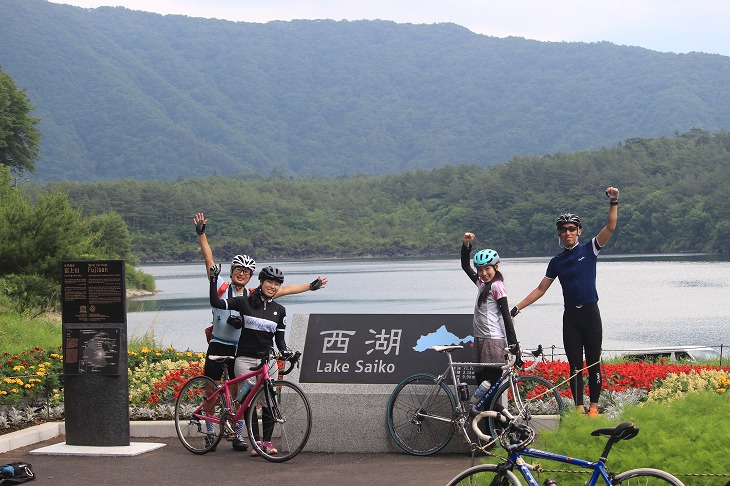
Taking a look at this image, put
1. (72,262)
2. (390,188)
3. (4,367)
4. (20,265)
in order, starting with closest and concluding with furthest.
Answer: (72,262)
(4,367)
(20,265)
(390,188)

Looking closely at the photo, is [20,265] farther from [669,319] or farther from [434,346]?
[669,319]

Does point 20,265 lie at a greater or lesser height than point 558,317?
greater

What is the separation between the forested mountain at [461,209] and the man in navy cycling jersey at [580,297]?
110139 millimetres

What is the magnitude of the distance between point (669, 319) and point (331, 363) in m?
43.0

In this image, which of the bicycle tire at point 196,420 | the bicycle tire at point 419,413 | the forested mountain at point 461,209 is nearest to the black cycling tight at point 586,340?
the bicycle tire at point 419,413

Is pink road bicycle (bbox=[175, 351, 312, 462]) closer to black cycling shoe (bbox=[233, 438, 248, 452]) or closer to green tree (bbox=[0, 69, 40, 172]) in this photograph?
black cycling shoe (bbox=[233, 438, 248, 452])

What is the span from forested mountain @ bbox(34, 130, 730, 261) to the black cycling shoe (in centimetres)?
11060

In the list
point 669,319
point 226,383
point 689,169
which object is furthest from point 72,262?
point 689,169

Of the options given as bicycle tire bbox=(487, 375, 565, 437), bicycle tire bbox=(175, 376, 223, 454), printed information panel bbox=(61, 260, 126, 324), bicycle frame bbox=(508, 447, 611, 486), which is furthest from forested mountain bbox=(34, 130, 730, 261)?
bicycle frame bbox=(508, 447, 611, 486)

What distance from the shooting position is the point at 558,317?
5188 centimetres

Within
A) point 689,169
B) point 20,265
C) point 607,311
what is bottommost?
point 607,311

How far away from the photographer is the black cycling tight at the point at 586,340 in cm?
902

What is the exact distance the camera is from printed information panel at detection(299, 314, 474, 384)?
Answer: 941 cm

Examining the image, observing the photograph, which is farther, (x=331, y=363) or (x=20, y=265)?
(x=20, y=265)
